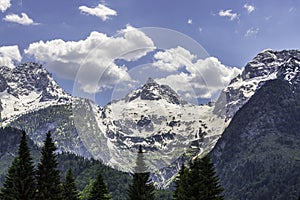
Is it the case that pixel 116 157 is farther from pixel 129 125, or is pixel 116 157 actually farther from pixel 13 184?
pixel 13 184

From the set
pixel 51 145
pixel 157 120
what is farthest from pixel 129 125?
pixel 51 145

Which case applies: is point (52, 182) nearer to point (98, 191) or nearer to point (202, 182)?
point (98, 191)

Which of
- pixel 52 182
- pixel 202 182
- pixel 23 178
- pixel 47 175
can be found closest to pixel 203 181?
pixel 202 182

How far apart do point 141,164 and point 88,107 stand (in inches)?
253

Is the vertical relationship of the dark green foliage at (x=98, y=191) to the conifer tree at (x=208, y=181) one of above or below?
above

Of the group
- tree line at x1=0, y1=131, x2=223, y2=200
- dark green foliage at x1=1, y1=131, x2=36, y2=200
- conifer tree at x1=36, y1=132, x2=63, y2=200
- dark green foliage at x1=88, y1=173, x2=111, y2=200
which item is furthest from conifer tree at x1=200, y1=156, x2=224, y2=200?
dark green foliage at x1=1, y1=131, x2=36, y2=200

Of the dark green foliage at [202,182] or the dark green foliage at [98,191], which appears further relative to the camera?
the dark green foliage at [98,191]

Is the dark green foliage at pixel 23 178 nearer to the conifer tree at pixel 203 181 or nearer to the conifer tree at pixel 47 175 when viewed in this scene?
the conifer tree at pixel 47 175

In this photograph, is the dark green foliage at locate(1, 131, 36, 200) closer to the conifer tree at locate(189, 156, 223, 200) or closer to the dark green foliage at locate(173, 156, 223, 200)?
the dark green foliage at locate(173, 156, 223, 200)

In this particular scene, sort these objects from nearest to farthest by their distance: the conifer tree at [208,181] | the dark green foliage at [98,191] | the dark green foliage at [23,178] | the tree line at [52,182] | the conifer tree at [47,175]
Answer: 1. the conifer tree at [208,181]
2. the tree line at [52,182]
3. the dark green foliage at [23,178]
4. the conifer tree at [47,175]
5. the dark green foliage at [98,191]

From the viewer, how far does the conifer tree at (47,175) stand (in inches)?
2173

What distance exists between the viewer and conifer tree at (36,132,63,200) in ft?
181

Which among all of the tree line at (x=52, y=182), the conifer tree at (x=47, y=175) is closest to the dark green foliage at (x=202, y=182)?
the tree line at (x=52, y=182)

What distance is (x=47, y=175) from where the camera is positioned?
183ft
